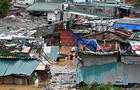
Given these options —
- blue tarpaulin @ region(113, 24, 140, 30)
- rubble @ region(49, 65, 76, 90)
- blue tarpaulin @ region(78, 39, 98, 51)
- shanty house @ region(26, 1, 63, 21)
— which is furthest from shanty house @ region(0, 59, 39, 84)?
shanty house @ region(26, 1, 63, 21)

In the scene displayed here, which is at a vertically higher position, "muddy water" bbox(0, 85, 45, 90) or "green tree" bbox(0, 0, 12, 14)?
"green tree" bbox(0, 0, 12, 14)

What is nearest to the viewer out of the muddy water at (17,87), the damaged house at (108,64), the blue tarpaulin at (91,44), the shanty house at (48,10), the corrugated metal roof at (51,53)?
the damaged house at (108,64)

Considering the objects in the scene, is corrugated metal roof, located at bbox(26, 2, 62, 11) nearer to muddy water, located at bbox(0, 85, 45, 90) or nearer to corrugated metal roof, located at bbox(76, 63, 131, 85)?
muddy water, located at bbox(0, 85, 45, 90)

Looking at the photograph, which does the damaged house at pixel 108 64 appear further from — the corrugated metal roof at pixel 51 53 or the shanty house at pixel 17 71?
the corrugated metal roof at pixel 51 53

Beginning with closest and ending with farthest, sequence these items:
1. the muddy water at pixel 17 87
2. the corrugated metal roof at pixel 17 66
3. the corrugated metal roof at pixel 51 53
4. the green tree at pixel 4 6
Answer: the corrugated metal roof at pixel 17 66
the muddy water at pixel 17 87
the corrugated metal roof at pixel 51 53
the green tree at pixel 4 6

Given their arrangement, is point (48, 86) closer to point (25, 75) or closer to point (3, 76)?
point (25, 75)

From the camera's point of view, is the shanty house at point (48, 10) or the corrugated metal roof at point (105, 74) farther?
the shanty house at point (48, 10)

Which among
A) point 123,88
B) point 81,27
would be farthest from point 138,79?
point 81,27

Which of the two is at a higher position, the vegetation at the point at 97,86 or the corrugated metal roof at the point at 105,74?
the corrugated metal roof at the point at 105,74

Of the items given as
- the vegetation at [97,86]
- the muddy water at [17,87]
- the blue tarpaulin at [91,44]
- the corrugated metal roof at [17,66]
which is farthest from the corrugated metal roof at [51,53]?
the vegetation at [97,86]

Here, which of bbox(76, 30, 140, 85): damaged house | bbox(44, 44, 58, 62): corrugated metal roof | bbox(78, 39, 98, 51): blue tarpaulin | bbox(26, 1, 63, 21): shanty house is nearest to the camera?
bbox(76, 30, 140, 85): damaged house
